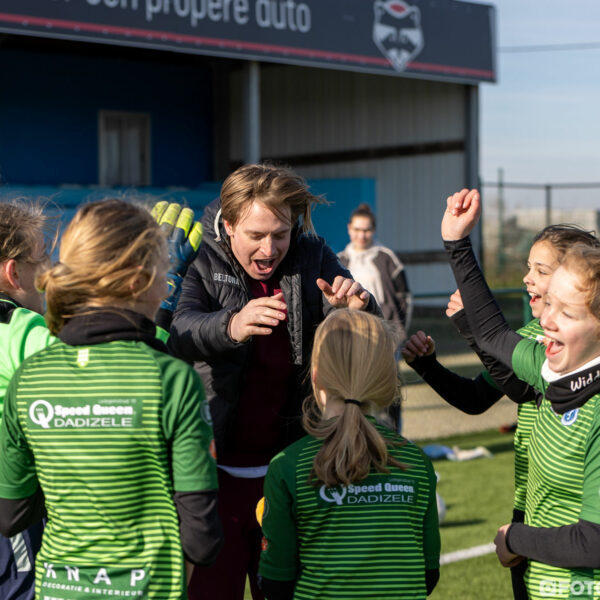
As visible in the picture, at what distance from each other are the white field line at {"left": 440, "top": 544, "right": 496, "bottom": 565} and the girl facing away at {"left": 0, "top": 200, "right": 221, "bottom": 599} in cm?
353

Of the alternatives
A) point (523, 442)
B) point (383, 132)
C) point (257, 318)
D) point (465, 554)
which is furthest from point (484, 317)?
point (383, 132)

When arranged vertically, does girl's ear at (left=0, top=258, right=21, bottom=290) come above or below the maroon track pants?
above

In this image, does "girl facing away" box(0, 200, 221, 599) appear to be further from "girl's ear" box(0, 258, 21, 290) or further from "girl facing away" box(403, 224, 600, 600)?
"girl facing away" box(403, 224, 600, 600)

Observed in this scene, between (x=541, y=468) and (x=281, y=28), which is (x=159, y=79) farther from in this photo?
(x=541, y=468)

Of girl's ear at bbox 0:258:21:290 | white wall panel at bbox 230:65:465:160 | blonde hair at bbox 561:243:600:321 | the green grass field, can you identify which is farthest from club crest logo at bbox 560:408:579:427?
→ white wall panel at bbox 230:65:465:160

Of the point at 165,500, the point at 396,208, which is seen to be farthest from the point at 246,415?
the point at 396,208

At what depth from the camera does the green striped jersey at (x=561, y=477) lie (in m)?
2.29

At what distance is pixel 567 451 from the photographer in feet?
7.80

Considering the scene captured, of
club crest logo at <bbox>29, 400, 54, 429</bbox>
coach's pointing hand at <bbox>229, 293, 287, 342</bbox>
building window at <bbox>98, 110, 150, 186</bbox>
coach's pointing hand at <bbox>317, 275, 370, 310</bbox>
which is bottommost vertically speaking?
club crest logo at <bbox>29, 400, 54, 429</bbox>

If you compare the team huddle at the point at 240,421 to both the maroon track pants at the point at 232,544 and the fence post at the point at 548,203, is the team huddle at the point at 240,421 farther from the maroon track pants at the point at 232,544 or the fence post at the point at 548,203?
the fence post at the point at 548,203

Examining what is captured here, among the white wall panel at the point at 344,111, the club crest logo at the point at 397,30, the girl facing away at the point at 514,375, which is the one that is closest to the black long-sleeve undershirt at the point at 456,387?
the girl facing away at the point at 514,375

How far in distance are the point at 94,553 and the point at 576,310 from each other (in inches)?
51.3

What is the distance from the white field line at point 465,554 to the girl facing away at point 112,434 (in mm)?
3533

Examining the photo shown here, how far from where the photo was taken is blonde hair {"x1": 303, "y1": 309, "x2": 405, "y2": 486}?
7.50 feet
